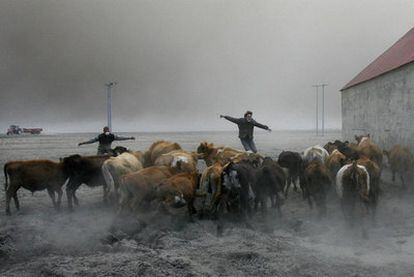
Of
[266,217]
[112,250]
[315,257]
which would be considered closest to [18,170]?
[112,250]

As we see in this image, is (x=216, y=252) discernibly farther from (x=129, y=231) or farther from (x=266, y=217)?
(x=266, y=217)

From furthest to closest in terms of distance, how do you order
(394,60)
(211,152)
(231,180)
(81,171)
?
(394,60) < (211,152) < (81,171) < (231,180)

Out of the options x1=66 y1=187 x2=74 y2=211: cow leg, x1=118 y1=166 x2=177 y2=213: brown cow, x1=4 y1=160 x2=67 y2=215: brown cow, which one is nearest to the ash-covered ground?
x1=66 y1=187 x2=74 y2=211: cow leg

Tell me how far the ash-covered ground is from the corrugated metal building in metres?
6.62

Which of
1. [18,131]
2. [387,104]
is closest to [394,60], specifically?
[387,104]

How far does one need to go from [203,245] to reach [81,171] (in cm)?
489

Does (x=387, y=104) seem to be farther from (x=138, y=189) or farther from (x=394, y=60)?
(x=138, y=189)

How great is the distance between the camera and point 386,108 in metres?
17.9

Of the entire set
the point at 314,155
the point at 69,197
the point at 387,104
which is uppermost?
the point at 387,104

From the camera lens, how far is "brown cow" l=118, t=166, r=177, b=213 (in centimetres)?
895

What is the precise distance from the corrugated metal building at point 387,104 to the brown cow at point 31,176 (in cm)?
1212

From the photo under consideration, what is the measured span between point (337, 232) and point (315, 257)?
1826 mm

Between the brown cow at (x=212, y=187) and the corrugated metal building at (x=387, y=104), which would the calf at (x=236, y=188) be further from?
the corrugated metal building at (x=387, y=104)

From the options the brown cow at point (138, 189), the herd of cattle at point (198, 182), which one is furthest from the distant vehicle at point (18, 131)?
the brown cow at point (138, 189)
